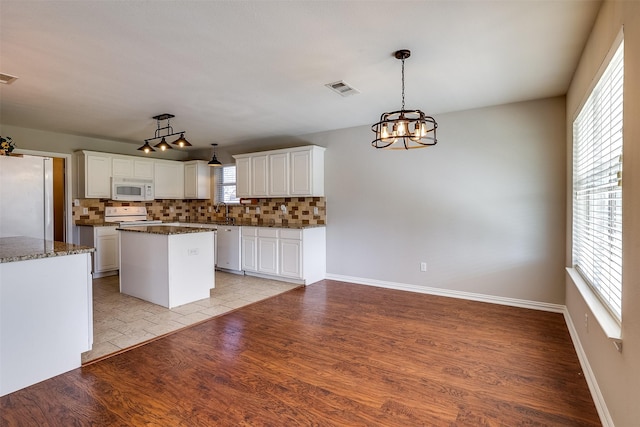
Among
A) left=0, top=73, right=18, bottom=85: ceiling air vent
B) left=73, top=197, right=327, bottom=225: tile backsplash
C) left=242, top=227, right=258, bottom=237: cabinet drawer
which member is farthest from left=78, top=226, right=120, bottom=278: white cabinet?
left=0, top=73, right=18, bottom=85: ceiling air vent

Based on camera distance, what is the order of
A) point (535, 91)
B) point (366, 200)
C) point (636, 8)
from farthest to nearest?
point (366, 200), point (535, 91), point (636, 8)

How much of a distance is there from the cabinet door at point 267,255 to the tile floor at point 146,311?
0.21 m

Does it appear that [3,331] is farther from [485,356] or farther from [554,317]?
[554,317]

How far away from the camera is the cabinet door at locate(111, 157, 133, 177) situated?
5.88 meters

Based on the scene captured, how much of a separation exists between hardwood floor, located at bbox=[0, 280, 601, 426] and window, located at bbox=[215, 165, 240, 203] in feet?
12.0

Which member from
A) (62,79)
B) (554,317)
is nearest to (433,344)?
(554,317)

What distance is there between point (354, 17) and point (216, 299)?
3517 millimetres

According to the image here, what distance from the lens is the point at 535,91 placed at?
11.5ft

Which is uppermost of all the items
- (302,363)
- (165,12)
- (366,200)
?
(165,12)

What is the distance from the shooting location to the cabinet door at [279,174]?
548 centimetres

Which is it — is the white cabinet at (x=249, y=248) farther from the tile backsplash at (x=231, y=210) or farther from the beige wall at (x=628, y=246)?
the beige wall at (x=628, y=246)

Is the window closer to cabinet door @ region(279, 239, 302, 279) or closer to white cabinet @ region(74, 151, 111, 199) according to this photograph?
white cabinet @ region(74, 151, 111, 199)

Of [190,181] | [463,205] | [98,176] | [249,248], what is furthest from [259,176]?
[463,205]

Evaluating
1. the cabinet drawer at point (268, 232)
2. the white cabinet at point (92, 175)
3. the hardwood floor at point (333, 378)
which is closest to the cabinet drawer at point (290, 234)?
the cabinet drawer at point (268, 232)
